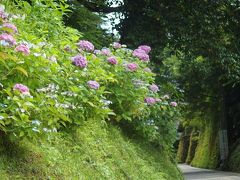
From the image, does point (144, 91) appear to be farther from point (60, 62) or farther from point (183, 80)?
point (183, 80)

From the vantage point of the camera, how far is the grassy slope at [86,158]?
3.04 meters

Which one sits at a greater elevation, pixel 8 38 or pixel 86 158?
pixel 8 38

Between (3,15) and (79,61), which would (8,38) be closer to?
(3,15)

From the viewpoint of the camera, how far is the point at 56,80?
3418 mm

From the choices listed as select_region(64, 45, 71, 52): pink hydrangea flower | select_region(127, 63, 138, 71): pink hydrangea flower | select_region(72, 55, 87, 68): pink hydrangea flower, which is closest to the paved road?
select_region(127, 63, 138, 71): pink hydrangea flower

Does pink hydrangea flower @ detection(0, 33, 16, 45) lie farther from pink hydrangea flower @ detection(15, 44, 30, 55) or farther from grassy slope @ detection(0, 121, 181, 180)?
grassy slope @ detection(0, 121, 181, 180)

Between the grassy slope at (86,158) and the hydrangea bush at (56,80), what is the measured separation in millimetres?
211

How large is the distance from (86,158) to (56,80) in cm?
86

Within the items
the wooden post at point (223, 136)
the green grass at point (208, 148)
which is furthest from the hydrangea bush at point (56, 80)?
the green grass at point (208, 148)

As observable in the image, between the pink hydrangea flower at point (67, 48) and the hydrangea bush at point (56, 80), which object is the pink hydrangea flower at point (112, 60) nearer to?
the hydrangea bush at point (56, 80)

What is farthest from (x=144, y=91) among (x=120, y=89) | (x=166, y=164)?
(x=166, y=164)

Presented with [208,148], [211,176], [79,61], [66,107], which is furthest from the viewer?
[208,148]

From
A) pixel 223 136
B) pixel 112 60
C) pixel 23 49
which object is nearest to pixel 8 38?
pixel 23 49

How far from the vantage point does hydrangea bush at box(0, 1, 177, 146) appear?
112 inches
